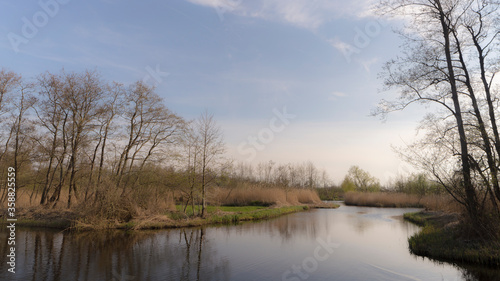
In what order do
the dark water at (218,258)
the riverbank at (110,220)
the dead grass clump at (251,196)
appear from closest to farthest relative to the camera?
the dark water at (218,258) → the riverbank at (110,220) → the dead grass clump at (251,196)

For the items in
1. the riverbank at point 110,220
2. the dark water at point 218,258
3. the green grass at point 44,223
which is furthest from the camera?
the green grass at point 44,223

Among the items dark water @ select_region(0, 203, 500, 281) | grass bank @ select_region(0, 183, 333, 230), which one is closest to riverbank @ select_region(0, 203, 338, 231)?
grass bank @ select_region(0, 183, 333, 230)

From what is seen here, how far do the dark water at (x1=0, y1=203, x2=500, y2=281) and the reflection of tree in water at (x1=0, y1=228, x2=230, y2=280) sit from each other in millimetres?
26

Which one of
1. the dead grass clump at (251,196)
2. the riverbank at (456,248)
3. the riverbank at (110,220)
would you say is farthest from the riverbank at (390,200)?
the riverbank at (456,248)

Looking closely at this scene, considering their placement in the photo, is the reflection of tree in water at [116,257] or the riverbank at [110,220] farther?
the riverbank at [110,220]

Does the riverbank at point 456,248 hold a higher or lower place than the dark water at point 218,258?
higher

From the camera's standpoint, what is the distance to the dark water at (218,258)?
8.88 metres

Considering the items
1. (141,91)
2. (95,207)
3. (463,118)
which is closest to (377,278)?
(463,118)

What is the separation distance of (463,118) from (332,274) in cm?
937

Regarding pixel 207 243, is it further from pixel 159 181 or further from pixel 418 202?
pixel 418 202

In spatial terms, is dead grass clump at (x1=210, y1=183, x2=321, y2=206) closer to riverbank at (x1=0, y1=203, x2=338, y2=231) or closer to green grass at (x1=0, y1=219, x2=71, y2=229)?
riverbank at (x1=0, y1=203, x2=338, y2=231)

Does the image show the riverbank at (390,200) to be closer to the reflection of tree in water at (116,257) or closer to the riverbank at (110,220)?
the riverbank at (110,220)

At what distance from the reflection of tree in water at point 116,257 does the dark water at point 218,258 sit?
26 millimetres

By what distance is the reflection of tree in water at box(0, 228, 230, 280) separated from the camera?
28.4 feet
